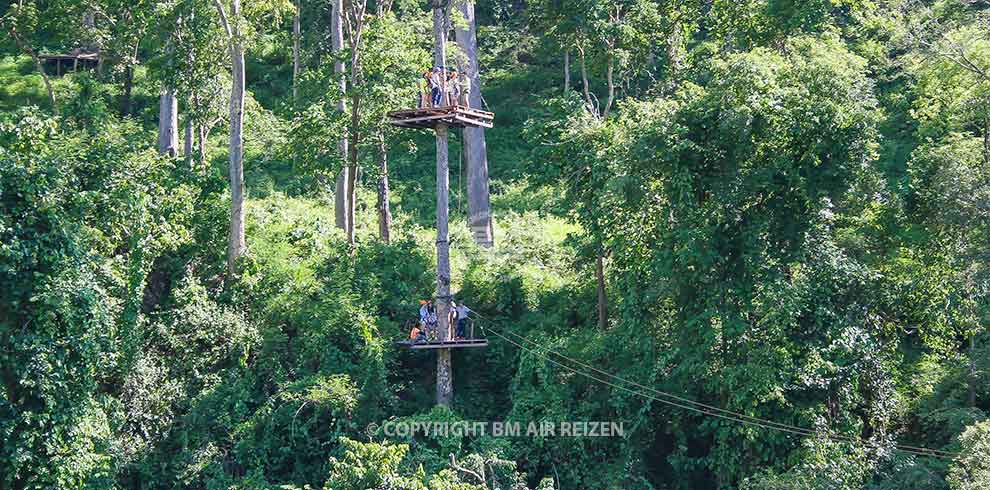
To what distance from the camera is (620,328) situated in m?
19.5

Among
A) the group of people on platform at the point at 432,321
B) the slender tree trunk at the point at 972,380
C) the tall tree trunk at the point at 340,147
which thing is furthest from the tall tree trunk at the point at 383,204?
the slender tree trunk at the point at 972,380

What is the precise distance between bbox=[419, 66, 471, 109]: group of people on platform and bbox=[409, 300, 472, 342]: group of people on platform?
10.6 ft

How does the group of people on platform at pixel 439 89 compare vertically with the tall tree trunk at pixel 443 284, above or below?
above

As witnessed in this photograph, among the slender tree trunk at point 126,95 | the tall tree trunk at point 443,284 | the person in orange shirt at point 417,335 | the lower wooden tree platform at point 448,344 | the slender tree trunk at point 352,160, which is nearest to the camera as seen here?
the lower wooden tree platform at point 448,344

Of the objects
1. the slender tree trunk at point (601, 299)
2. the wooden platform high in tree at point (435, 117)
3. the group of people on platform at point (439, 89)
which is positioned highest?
the group of people on platform at point (439, 89)

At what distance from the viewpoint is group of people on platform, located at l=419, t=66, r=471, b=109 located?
19009 mm

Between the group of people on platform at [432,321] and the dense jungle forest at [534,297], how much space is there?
0.21 metres

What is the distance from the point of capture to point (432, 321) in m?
19.1

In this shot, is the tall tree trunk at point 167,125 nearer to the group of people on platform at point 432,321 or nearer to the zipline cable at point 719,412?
the group of people on platform at point 432,321

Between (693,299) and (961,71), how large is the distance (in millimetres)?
6686

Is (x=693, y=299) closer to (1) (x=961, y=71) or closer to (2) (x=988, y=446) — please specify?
(2) (x=988, y=446)

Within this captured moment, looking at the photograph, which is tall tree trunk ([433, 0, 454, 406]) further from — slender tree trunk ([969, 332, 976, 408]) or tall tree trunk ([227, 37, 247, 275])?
slender tree trunk ([969, 332, 976, 408])

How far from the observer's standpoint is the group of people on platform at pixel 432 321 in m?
19.0

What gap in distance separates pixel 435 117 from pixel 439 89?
88 centimetres
